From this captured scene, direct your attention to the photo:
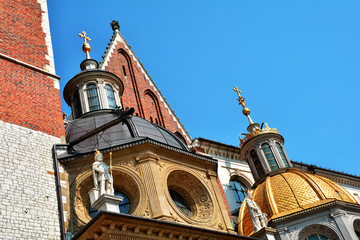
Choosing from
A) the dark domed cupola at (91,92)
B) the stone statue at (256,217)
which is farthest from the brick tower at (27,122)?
the stone statue at (256,217)

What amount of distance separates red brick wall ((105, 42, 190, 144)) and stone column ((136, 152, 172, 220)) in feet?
29.6

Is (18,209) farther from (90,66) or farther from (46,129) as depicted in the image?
(90,66)

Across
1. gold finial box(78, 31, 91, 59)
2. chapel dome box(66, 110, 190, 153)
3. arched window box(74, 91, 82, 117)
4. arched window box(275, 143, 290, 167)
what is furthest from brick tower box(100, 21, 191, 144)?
chapel dome box(66, 110, 190, 153)

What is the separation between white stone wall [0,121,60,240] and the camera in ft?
34.8

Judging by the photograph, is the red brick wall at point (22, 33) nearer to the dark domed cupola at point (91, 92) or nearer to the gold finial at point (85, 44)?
the dark domed cupola at point (91, 92)

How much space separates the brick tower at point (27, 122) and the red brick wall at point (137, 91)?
8.41 meters

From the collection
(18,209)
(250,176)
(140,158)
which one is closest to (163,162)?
(140,158)

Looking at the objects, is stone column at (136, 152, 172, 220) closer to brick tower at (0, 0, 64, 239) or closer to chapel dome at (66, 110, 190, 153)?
chapel dome at (66, 110, 190, 153)

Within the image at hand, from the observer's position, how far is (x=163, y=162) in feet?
47.5

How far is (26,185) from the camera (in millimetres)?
11391

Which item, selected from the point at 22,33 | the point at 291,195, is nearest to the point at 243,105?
the point at 291,195

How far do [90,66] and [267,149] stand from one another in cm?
993

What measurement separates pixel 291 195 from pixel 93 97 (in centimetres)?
882

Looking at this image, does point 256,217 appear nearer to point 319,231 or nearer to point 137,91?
point 319,231
